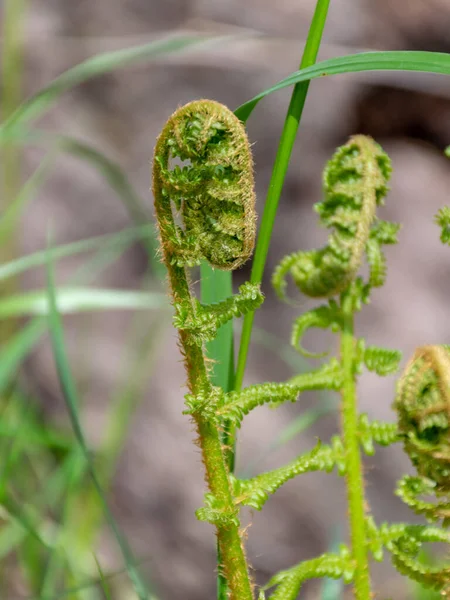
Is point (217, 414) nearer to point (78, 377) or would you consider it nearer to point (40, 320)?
point (40, 320)

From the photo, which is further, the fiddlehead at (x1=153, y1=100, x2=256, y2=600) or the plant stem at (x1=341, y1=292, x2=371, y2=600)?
the plant stem at (x1=341, y1=292, x2=371, y2=600)

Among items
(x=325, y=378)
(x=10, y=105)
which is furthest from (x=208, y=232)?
(x=10, y=105)

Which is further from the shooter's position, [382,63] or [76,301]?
[76,301]

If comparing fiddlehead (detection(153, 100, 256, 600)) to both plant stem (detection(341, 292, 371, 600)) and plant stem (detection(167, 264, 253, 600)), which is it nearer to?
plant stem (detection(167, 264, 253, 600))

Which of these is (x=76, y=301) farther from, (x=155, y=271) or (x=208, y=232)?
(x=208, y=232)

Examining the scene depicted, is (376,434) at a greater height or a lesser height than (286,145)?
lesser

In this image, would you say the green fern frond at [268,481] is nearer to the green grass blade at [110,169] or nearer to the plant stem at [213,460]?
the plant stem at [213,460]

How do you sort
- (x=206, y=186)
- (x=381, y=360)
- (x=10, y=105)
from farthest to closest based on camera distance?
(x=10, y=105), (x=381, y=360), (x=206, y=186)

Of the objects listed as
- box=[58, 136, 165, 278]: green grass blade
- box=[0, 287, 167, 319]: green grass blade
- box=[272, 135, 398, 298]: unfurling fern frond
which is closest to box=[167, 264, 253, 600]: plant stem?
box=[272, 135, 398, 298]: unfurling fern frond
